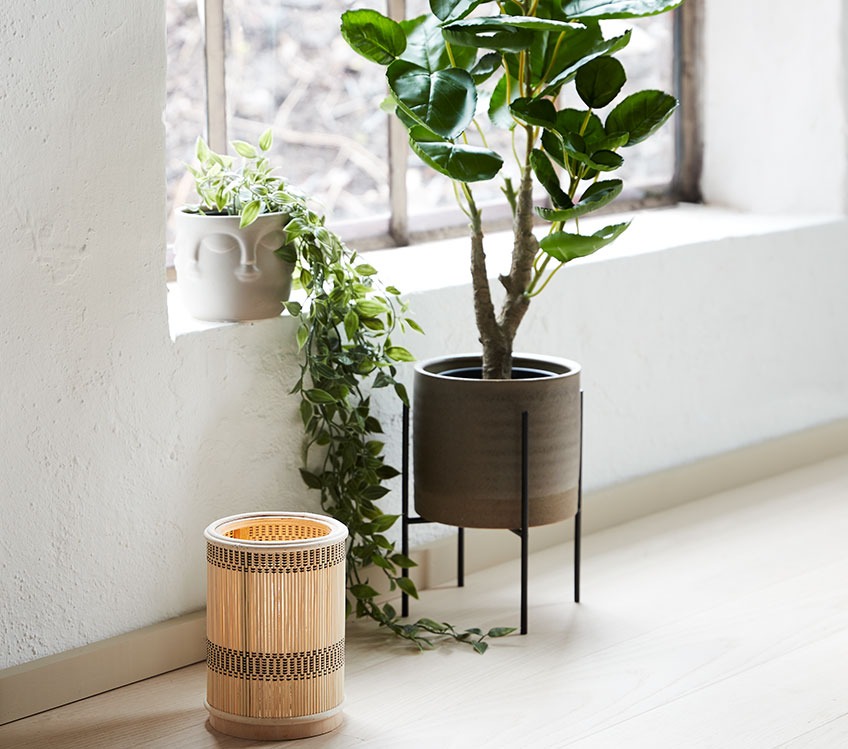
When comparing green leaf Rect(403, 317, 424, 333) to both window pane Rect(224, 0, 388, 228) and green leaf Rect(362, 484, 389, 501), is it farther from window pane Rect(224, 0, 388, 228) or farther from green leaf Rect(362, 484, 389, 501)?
window pane Rect(224, 0, 388, 228)

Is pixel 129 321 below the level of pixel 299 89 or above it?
below

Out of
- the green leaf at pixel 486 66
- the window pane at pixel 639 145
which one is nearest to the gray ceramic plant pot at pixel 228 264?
the green leaf at pixel 486 66

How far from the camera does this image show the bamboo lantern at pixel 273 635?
1907mm

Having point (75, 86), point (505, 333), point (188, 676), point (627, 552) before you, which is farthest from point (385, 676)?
point (75, 86)

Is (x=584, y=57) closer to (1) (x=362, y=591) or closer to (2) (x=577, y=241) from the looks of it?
(2) (x=577, y=241)

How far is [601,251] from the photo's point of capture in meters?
2.92

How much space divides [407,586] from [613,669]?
37 cm

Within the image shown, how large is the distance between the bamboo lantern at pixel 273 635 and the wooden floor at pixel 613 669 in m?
0.04

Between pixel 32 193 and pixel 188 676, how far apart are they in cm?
77

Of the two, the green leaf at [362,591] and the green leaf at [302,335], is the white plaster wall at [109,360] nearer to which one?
the green leaf at [302,335]

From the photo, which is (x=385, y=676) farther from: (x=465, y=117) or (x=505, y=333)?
(x=465, y=117)

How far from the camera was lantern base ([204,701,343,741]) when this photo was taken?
6.29 feet

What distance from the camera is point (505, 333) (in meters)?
2.32

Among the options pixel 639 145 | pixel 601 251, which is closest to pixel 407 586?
pixel 601 251
